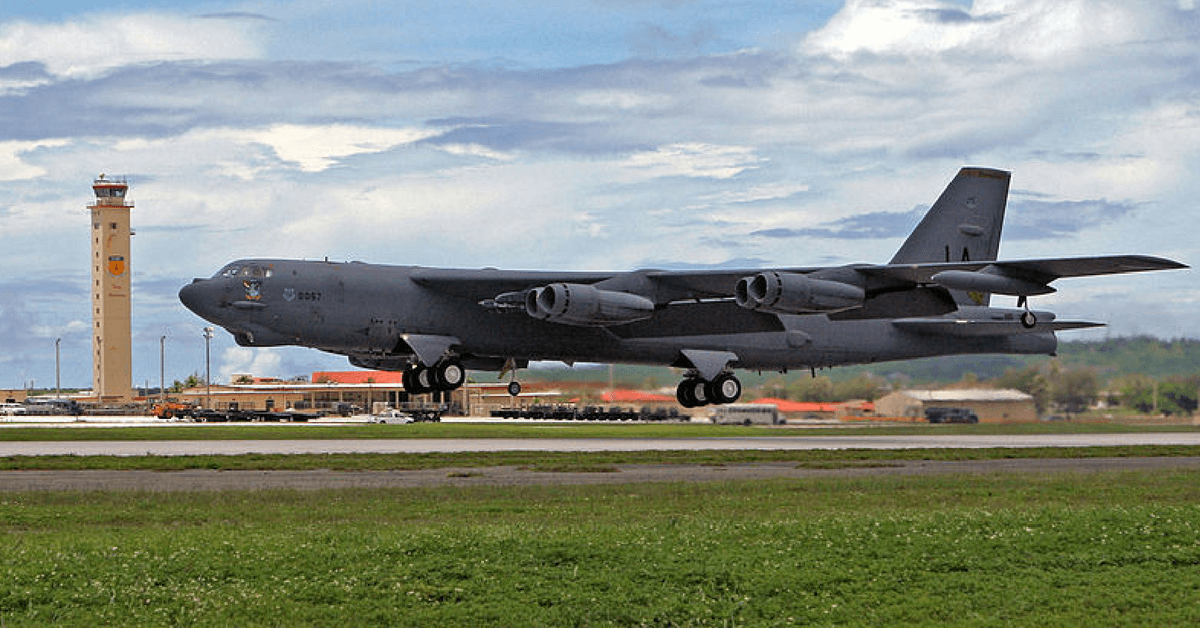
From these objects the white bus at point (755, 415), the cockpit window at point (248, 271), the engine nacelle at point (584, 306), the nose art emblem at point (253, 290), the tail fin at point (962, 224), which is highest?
the tail fin at point (962, 224)

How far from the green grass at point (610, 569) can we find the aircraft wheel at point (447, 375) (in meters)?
24.1

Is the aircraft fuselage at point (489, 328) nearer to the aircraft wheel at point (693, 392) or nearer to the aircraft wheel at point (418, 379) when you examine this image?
the aircraft wheel at point (418, 379)

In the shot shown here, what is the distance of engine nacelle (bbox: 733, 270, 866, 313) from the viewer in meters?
40.3

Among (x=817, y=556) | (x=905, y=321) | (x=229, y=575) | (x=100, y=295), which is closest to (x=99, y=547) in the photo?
(x=229, y=575)

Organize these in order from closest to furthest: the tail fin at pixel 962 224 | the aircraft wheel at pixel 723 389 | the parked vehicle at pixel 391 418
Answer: the aircraft wheel at pixel 723 389, the tail fin at pixel 962 224, the parked vehicle at pixel 391 418

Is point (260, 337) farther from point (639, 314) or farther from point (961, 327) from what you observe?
point (961, 327)

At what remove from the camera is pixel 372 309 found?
4188 cm

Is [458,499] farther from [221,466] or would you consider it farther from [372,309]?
[372,309]

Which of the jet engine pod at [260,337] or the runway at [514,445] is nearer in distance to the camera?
the runway at [514,445]

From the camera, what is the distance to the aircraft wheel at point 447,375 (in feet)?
142

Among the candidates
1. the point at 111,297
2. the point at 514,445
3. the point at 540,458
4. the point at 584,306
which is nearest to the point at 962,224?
the point at 584,306

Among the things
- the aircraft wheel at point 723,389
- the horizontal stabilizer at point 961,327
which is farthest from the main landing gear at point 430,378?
the horizontal stabilizer at point 961,327

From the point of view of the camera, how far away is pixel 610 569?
46.6 feet

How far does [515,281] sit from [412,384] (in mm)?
4577
